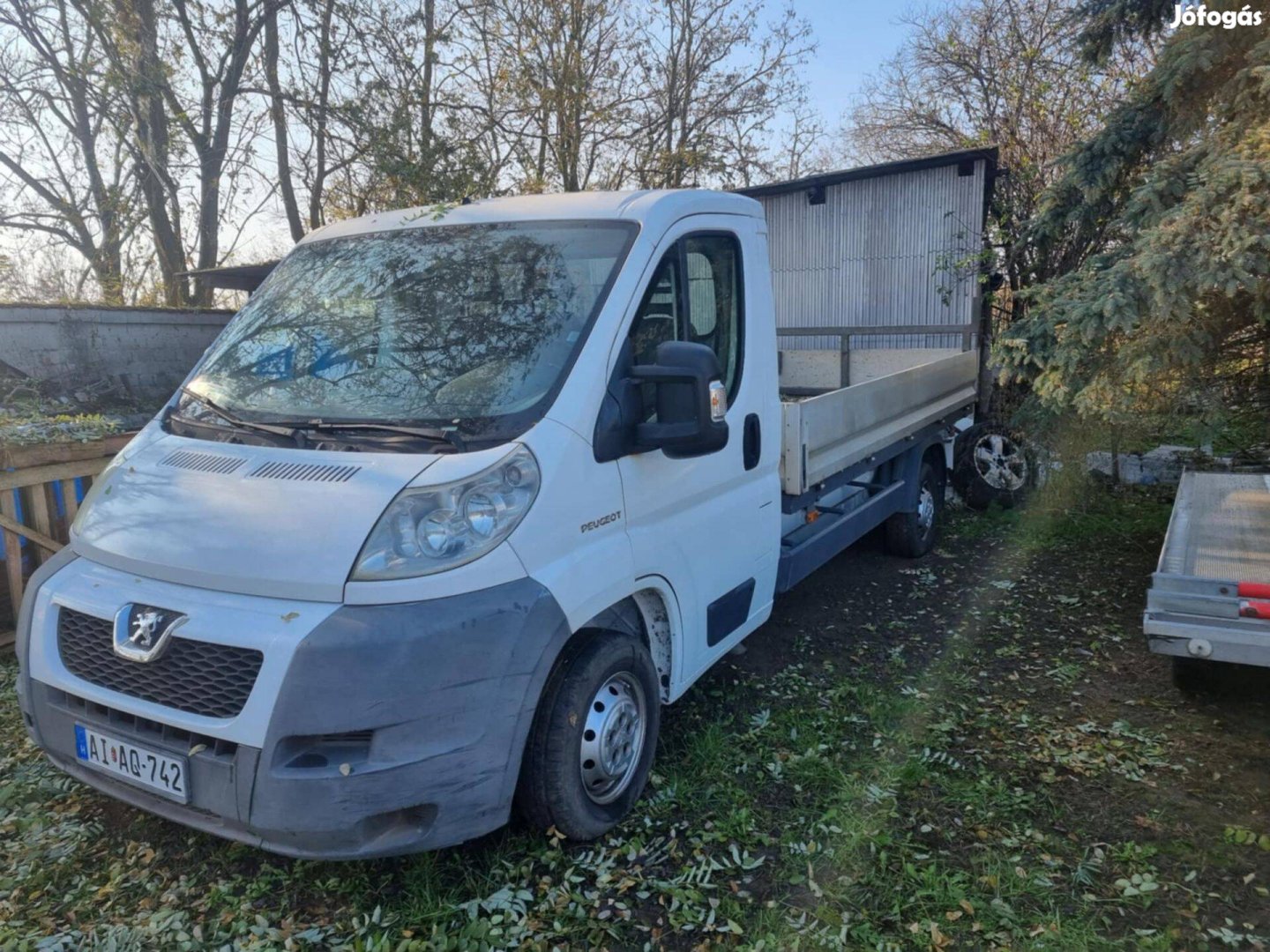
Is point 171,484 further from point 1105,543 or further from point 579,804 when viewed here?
point 1105,543

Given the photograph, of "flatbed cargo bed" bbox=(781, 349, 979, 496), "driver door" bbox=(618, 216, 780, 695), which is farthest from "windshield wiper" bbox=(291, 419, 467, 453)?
"flatbed cargo bed" bbox=(781, 349, 979, 496)

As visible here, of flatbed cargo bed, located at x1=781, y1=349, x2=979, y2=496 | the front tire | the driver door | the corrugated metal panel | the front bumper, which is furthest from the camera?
the corrugated metal panel

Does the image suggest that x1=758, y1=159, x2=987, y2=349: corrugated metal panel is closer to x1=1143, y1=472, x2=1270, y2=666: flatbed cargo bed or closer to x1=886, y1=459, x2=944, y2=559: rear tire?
x1=886, y1=459, x2=944, y2=559: rear tire

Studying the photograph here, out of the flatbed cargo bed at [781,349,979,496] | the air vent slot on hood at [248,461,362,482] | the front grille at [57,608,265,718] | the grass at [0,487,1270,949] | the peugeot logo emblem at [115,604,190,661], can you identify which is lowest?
the grass at [0,487,1270,949]

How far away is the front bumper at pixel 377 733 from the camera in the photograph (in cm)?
243

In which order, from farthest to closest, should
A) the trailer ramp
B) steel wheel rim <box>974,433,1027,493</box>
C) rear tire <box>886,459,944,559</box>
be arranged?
steel wheel rim <box>974,433,1027,493</box> < rear tire <box>886,459,944,559</box> < the trailer ramp

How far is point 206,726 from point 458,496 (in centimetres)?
96

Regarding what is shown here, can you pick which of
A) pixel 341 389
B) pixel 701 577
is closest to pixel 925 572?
pixel 701 577

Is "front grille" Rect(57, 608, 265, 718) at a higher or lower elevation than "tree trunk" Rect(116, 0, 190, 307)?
lower

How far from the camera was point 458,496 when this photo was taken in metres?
2.64

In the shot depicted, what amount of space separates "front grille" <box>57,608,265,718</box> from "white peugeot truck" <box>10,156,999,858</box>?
10mm

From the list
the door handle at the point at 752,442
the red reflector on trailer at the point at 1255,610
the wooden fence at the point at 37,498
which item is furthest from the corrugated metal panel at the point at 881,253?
the wooden fence at the point at 37,498

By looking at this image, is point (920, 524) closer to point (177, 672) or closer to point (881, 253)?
point (881, 253)

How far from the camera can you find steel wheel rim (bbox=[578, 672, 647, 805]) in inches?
121
